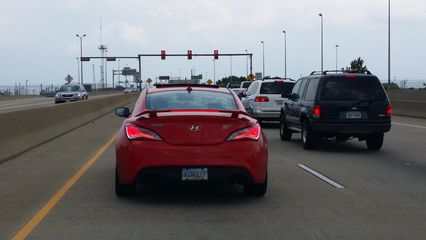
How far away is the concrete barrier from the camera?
44.0 ft

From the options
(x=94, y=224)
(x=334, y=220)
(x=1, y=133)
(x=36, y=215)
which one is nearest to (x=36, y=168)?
(x=1, y=133)

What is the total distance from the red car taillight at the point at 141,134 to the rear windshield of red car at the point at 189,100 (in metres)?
0.72

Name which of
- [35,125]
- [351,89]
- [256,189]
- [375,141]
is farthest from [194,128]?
[35,125]

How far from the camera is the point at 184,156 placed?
7770 mm

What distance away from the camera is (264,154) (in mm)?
8203

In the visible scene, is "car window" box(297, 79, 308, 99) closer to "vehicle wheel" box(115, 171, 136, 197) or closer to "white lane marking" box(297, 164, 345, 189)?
"white lane marking" box(297, 164, 345, 189)

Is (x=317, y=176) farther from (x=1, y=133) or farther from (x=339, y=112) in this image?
(x=1, y=133)

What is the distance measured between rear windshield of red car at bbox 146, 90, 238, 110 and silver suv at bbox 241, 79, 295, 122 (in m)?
13.1

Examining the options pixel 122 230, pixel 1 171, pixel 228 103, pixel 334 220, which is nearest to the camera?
pixel 122 230

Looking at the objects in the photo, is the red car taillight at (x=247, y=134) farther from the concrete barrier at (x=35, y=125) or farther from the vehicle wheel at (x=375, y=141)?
the vehicle wheel at (x=375, y=141)

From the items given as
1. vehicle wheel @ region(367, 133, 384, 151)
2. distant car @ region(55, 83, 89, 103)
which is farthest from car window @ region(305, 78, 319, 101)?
distant car @ region(55, 83, 89, 103)

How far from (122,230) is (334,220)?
2443 mm

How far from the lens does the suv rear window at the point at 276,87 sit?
22.5 m

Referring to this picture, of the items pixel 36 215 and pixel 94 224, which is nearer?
pixel 94 224
